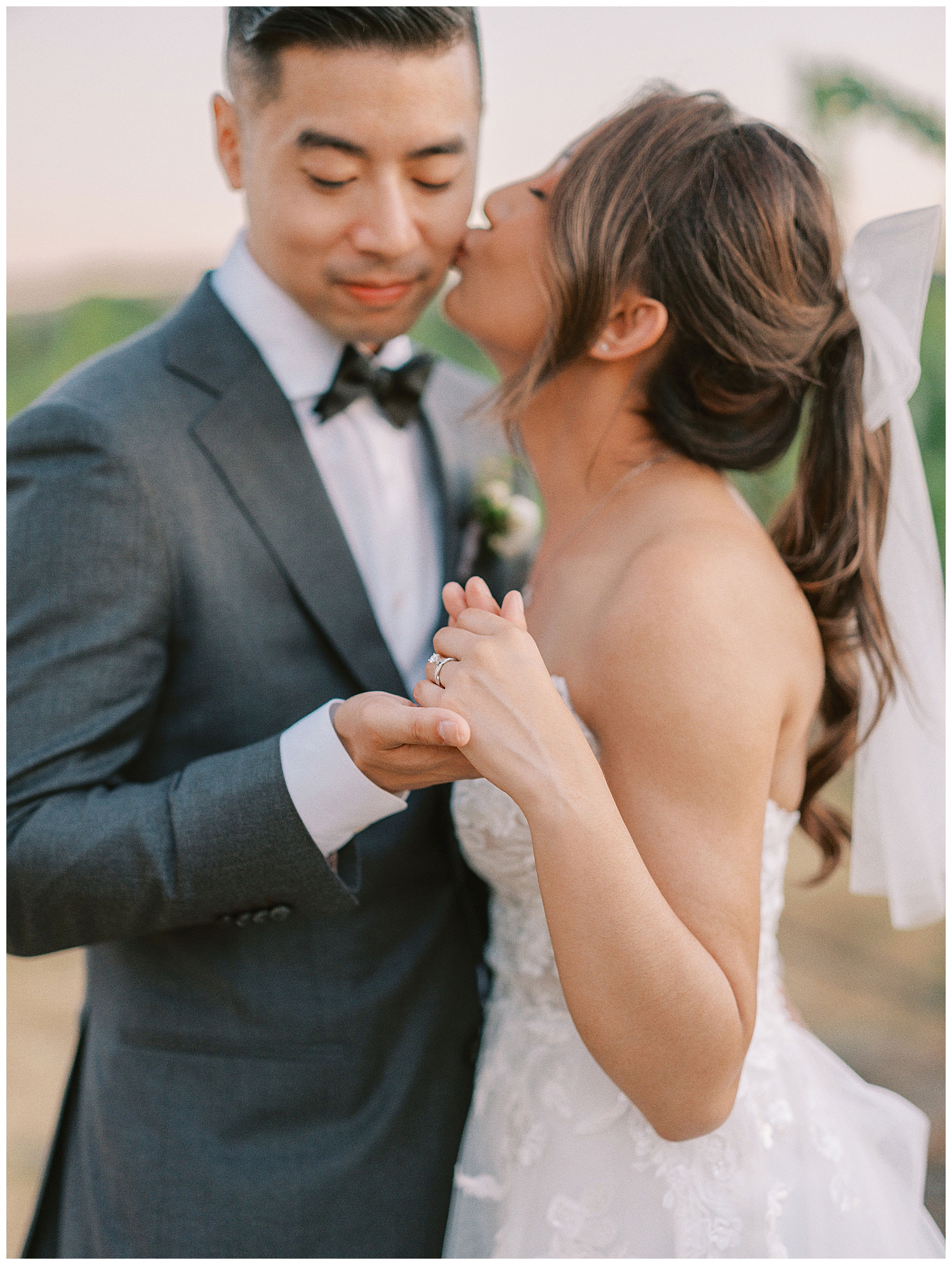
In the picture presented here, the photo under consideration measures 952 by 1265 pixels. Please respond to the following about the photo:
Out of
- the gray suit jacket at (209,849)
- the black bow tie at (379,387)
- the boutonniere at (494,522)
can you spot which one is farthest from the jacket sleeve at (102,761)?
the boutonniere at (494,522)

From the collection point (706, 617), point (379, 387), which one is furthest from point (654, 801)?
point (379, 387)

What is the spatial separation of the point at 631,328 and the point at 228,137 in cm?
92

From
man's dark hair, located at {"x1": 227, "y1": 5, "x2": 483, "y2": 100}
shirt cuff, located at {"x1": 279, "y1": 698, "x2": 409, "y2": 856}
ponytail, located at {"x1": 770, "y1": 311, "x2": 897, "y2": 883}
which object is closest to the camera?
shirt cuff, located at {"x1": 279, "y1": 698, "x2": 409, "y2": 856}

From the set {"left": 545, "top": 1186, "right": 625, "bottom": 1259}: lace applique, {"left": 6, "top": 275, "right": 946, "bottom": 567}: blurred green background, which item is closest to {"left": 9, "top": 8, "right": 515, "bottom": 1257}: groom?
{"left": 545, "top": 1186, "right": 625, "bottom": 1259}: lace applique

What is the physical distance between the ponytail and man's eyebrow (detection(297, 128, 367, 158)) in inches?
37.1

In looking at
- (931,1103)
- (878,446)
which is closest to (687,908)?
(878,446)

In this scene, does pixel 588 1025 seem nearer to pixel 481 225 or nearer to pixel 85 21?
pixel 481 225

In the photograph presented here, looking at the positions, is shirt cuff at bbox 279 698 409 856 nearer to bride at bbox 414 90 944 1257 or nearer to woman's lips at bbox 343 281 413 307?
bride at bbox 414 90 944 1257

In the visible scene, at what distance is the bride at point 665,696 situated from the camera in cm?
138

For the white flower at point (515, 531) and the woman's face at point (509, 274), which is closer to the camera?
the woman's face at point (509, 274)

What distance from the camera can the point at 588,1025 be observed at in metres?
1.42

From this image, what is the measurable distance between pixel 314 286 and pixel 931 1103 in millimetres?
4160

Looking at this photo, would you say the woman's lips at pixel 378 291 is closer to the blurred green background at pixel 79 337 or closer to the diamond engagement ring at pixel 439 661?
the diamond engagement ring at pixel 439 661

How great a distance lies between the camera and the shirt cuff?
4.92 feet
